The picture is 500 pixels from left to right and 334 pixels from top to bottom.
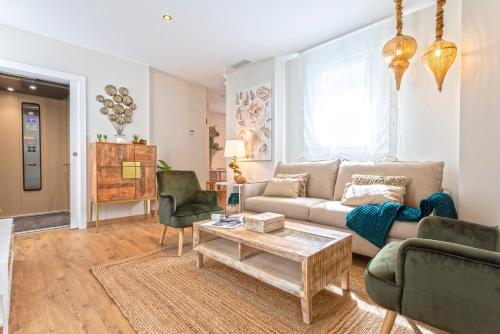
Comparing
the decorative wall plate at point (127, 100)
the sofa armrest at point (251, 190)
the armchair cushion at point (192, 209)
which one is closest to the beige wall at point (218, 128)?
the decorative wall plate at point (127, 100)

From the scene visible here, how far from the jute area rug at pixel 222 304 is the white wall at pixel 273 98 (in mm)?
2118

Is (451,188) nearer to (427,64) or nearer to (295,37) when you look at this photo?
(427,64)

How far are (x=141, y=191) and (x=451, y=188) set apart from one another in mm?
3759

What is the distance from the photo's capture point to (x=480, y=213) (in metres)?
1.96

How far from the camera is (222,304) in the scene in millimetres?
1535

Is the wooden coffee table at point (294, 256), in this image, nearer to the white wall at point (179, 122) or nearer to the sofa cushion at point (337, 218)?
the sofa cushion at point (337, 218)

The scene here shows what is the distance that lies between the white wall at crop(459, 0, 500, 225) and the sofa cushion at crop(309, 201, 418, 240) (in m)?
0.58

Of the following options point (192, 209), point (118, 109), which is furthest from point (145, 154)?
point (192, 209)

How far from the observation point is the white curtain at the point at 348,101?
2.85m

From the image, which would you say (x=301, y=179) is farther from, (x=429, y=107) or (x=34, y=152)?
(x=34, y=152)

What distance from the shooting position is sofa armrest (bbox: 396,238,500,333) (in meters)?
0.81

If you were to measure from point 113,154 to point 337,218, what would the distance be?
2.96m

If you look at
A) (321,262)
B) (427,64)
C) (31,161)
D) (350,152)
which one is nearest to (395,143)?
(350,152)

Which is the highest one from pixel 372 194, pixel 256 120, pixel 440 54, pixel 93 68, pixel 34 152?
pixel 93 68
